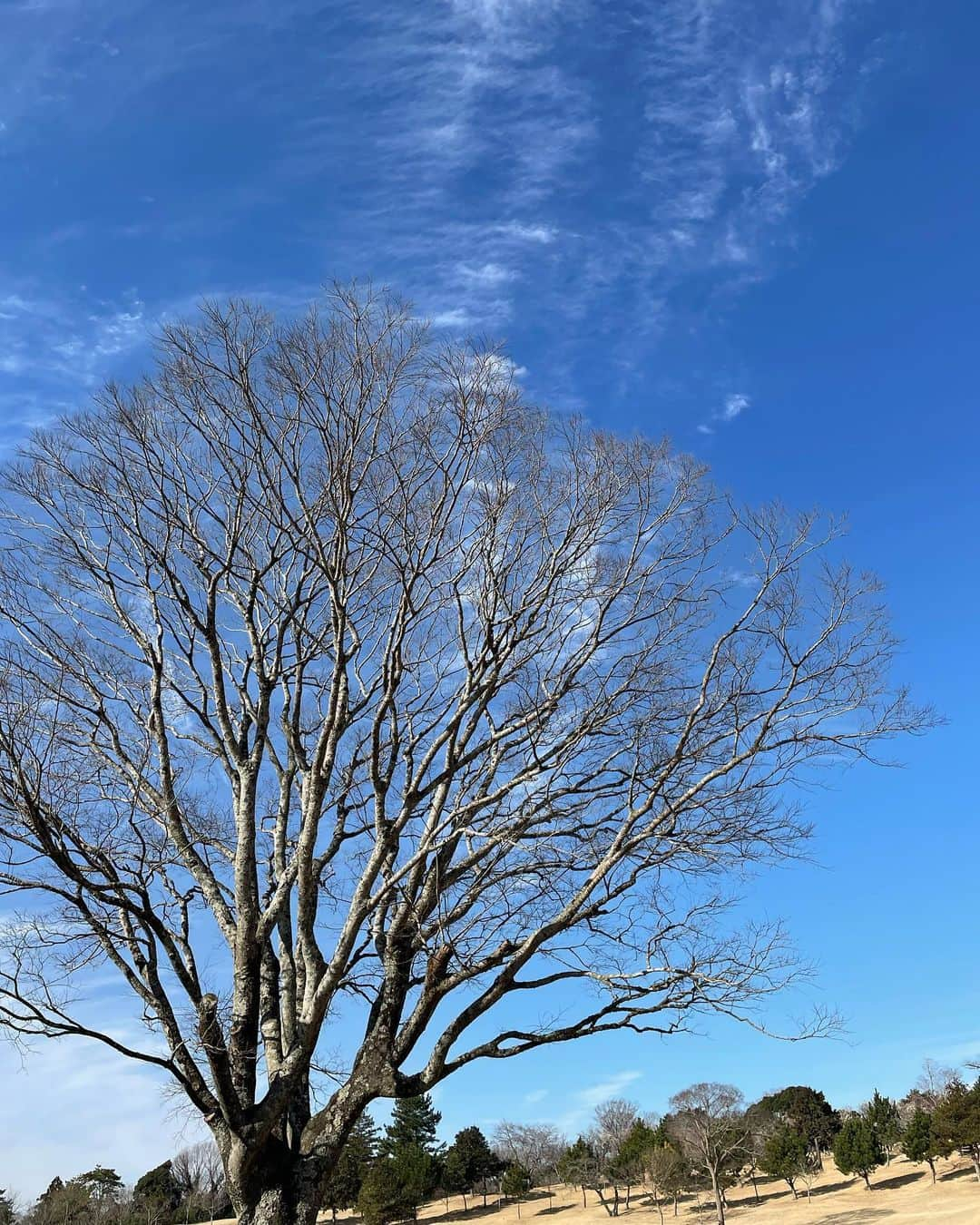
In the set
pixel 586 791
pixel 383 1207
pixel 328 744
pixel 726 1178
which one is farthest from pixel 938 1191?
pixel 328 744

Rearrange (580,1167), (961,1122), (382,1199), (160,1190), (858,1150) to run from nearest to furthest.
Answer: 1. (961,1122)
2. (382,1199)
3. (858,1150)
4. (580,1167)
5. (160,1190)

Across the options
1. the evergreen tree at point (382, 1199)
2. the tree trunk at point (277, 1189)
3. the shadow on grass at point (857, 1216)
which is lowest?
the shadow on grass at point (857, 1216)

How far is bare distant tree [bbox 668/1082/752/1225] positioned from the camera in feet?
132

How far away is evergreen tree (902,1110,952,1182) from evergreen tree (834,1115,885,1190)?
4.74 ft

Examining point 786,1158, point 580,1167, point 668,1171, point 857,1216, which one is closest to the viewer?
point 857,1216

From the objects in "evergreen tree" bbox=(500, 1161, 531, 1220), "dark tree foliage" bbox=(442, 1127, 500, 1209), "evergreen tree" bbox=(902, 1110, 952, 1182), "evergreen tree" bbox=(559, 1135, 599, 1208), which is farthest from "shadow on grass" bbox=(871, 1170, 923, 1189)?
"dark tree foliage" bbox=(442, 1127, 500, 1209)

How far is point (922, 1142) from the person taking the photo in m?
39.8

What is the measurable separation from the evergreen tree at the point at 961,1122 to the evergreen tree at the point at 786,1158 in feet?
23.8

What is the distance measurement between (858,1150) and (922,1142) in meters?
3.15

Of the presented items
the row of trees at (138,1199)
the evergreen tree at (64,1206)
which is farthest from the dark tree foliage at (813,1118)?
the evergreen tree at (64,1206)

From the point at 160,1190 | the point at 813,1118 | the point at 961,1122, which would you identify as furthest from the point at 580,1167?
the point at 160,1190

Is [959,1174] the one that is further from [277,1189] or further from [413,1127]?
[277,1189]

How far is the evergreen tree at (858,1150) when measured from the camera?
4150cm

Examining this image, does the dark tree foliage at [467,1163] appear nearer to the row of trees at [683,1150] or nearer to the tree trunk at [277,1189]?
the row of trees at [683,1150]
